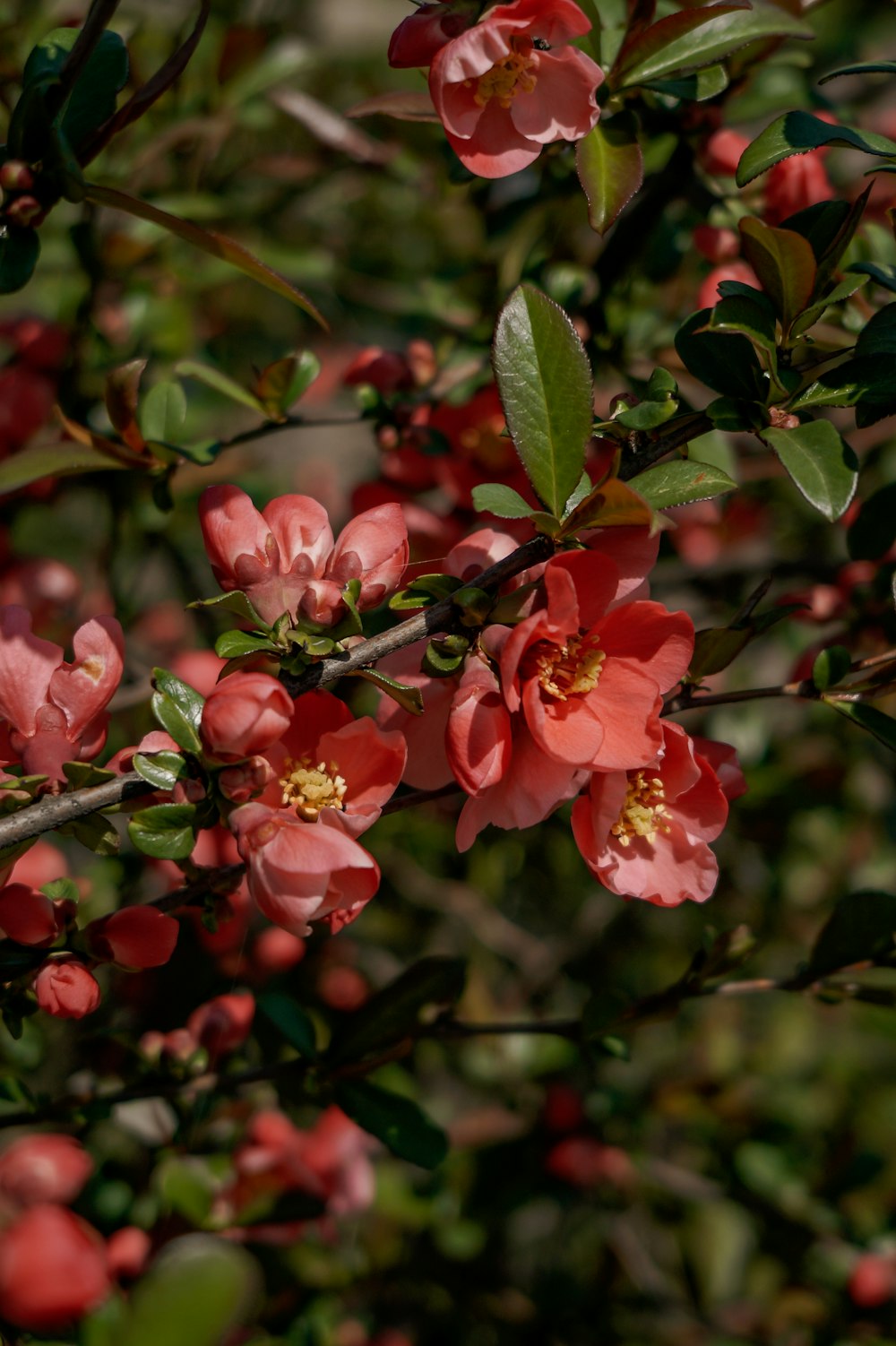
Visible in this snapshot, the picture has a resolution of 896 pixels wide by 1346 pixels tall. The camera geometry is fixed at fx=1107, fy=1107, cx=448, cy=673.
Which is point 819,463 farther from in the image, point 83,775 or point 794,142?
point 83,775

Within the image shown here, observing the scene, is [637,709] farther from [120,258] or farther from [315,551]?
[120,258]

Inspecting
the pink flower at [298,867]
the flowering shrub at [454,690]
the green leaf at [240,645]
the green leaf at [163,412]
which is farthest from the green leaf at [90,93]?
the pink flower at [298,867]

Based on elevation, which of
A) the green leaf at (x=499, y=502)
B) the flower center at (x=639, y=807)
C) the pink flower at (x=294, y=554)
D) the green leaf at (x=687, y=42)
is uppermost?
the green leaf at (x=687, y=42)

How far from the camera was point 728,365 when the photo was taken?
0.74m

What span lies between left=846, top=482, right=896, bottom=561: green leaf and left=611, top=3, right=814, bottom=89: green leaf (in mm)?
378

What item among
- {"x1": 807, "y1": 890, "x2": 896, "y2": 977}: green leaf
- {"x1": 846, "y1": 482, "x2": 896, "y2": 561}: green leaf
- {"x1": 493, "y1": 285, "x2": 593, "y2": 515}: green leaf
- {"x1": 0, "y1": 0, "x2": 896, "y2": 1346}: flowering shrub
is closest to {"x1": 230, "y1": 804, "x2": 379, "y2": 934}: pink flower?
{"x1": 0, "y1": 0, "x2": 896, "y2": 1346}: flowering shrub

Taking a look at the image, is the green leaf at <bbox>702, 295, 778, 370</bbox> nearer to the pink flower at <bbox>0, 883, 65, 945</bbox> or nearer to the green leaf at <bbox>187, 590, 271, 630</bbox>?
the green leaf at <bbox>187, 590, 271, 630</bbox>

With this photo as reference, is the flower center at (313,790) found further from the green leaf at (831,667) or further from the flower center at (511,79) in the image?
the flower center at (511,79)

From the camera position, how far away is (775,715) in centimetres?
204

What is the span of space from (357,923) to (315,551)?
120 centimetres

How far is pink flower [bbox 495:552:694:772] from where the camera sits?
0.65 m

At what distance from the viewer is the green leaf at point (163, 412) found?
0.95 m

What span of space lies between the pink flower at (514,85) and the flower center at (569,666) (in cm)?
36

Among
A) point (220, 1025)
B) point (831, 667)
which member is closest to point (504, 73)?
point (831, 667)
